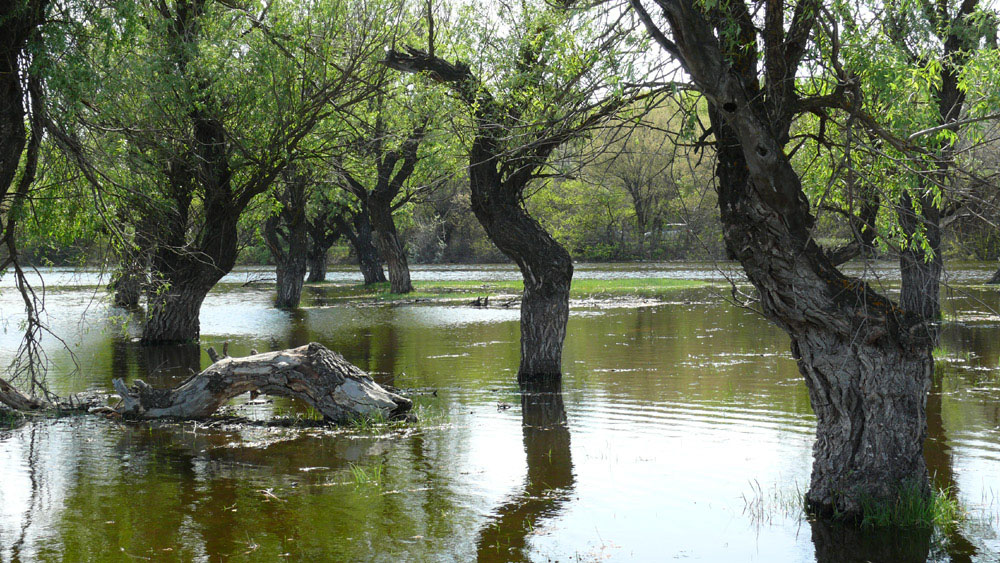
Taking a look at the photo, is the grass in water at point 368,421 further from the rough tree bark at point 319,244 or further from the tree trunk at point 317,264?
the tree trunk at point 317,264

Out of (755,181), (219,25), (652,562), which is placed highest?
(219,25)

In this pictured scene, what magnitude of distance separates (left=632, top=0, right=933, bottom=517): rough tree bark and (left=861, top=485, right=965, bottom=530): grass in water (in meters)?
0.05

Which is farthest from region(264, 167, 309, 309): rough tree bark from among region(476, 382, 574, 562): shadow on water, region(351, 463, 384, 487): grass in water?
region(351, 463, 384, 487): grass in water

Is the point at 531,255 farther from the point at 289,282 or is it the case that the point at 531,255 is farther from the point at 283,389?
the point at 289,282

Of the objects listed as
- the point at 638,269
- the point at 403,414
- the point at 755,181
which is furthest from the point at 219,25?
the point at 638,269

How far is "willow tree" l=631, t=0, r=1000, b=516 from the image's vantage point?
20.8 feet

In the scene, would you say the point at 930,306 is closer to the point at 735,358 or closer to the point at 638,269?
the point at 735,358

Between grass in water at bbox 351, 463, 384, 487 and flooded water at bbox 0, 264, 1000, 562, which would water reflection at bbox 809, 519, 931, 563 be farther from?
grass in water at bbox 351, 463, 384, 487

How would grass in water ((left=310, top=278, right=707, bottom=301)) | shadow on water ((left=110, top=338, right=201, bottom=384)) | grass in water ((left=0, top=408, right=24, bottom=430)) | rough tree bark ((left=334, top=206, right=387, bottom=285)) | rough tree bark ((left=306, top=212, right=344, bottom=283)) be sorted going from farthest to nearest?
rough tree bark ((left=306, top=212, right=344, bottom=283))
rough tree bark ((left=334, top=206, right=387, bottom=285))
grass in water ((left=310, top=278, right=707, bottom=301))
shadow on water ((left=110, top=338, right=201, bottom=384))
grass in water ((left=0, top=408, right=24, bottom=430))

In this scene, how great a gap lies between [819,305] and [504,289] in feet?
104

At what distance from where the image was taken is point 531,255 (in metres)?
13.2

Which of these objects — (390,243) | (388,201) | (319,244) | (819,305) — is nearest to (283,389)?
(819,305)

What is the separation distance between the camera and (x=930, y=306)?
1989cm

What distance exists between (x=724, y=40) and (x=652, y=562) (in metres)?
4.02
